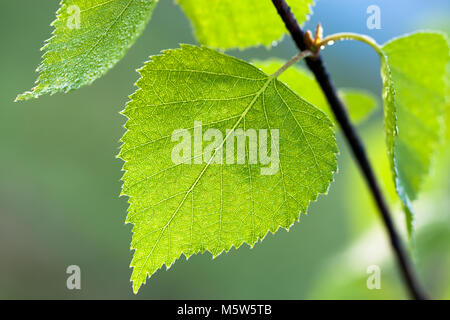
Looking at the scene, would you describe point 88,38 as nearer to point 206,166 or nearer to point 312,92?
point 206,166

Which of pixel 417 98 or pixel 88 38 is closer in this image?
pixel 88 38

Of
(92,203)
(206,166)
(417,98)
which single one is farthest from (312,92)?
(92,203)

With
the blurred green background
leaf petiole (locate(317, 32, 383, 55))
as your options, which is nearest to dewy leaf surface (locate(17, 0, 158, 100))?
leaf petiole (locate(317, 32, 383, 55))

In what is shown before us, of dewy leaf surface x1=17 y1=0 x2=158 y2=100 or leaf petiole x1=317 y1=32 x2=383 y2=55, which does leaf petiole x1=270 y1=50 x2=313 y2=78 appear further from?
dewy leaf surface x1=17 y1=0 x2=158 y2=100

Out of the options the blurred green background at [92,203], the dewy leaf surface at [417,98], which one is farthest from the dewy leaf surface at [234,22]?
the blurred green background at [92,203]

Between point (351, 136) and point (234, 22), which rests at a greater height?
point (234, 22)

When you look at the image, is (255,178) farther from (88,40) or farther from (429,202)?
(429,202)
